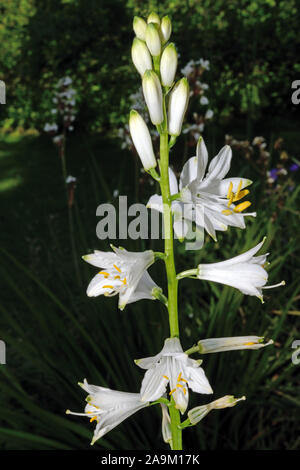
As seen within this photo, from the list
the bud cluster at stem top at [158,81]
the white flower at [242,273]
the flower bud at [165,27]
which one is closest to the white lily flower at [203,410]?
the white flower at [242,273]

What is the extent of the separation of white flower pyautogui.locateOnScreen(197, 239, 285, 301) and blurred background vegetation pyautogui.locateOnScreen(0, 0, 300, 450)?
0.93m

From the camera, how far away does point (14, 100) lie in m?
7.77

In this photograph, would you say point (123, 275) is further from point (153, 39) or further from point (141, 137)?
point (153, 39)

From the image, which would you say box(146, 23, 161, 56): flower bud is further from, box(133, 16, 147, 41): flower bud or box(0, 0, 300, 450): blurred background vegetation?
box(0, 0, 300, 450): blurred background vegetation

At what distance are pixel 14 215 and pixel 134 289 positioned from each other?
475 cm

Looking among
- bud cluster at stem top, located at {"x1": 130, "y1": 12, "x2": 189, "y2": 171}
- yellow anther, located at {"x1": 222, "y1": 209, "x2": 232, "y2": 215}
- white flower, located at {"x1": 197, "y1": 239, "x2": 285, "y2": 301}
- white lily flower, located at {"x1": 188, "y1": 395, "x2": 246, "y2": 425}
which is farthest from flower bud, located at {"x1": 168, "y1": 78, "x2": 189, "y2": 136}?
white lily flower, located at {"x1": 188, "y1": 395, "x2": 246, "y2": 425}

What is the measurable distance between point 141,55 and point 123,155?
5.28m

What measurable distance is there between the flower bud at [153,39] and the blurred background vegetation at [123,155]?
1.21 meters

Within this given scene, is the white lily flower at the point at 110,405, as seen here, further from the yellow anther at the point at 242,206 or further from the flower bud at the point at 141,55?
the flower bud at the point at 141,55

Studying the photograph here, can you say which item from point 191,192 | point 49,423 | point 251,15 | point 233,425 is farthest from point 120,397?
point 251,15

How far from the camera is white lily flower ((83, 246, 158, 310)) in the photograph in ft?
3.99

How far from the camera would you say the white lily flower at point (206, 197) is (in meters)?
1.30

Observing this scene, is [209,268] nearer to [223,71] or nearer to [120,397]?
[120,397]

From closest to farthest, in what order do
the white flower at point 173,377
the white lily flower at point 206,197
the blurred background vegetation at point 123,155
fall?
the white flower at point 173,377 → the white lily flower at point 206,197 → the blurred background vegetation at point 123,155
